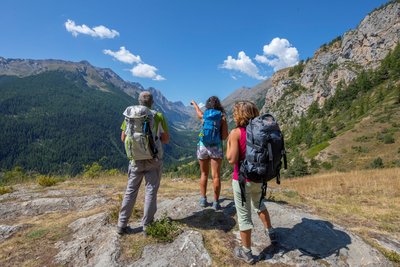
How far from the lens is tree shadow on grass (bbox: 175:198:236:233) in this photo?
23.2ft

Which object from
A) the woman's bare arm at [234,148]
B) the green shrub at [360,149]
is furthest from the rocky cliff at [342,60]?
the woman's bare arm at [234,148]

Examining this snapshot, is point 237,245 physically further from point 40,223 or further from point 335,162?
point 335,162

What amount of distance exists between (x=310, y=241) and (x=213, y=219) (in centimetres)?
234

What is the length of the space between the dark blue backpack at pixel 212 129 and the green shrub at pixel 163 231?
2149 millimetres

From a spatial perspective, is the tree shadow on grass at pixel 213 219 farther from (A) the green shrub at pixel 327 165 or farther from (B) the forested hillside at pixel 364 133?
(A) the green shrub at pixel 327 165

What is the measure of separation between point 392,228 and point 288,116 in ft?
524

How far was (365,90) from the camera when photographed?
104 meters

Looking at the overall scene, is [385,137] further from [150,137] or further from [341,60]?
[341,60]

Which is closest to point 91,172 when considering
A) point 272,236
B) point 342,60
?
point 272,236

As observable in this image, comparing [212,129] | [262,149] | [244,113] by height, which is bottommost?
[262,149]

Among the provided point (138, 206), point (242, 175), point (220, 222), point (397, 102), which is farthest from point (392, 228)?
point (397, 102)

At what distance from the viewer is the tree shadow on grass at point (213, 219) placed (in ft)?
23.2

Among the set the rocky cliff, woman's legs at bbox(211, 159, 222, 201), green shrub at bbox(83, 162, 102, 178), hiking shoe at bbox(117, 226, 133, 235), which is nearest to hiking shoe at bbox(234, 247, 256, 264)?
woman's legs at bbox(211, 159, 222, 201)

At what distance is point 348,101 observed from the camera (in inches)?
4237
